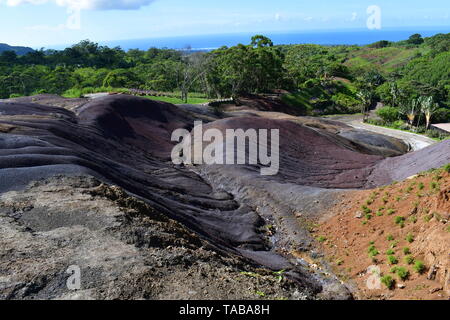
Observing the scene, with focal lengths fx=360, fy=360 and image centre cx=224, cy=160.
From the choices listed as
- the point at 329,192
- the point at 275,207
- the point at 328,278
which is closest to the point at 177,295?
the point at 328,278

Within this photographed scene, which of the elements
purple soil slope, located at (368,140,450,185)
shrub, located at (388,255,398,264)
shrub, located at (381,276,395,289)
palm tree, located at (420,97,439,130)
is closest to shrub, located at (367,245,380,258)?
shrub, located at (388,255,398,264)

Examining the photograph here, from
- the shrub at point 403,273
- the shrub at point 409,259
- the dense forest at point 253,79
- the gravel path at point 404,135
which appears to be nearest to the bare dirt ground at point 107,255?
the shrub at point 403,273

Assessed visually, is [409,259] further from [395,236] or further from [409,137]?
[409,137]

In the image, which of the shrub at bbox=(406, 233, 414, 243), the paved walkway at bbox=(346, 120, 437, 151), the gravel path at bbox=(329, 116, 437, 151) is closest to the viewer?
the shrub at bbox=(406, 233, 414, 243)

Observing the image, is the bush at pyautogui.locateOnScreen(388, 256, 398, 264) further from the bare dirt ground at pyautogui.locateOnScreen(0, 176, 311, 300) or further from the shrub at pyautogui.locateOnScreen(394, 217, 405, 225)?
the bare dirt ground at pyautogui.locateOnScreen(0, 176, 311, 300)

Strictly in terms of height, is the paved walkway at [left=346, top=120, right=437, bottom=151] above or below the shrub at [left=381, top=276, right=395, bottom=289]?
above

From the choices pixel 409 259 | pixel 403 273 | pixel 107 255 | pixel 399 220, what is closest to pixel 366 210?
pixel 399 220

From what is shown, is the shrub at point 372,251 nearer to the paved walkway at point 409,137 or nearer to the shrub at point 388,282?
the shrub at point 388,282

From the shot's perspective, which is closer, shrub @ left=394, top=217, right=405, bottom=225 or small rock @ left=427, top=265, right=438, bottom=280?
small rock @ left=427, top=265, right=438, bottom=280
